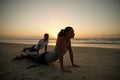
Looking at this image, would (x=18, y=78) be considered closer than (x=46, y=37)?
Yes

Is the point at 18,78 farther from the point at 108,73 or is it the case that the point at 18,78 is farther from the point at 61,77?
the point at 108,73

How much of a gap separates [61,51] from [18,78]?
1420mm

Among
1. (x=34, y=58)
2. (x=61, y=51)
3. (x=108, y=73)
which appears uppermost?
(x=61, y=51)

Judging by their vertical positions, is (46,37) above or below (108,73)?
above

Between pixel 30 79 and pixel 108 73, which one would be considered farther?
pixel 108 73

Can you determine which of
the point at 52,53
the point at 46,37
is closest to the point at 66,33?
the point at 52,53

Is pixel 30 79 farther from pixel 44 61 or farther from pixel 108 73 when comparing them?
pixel 108 73

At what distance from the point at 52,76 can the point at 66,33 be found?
4.30ft

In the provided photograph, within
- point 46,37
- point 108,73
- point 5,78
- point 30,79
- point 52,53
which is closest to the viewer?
point 30,79

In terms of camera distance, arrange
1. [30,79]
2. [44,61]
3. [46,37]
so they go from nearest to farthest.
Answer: [30,79] → [44,61] → [46,37]

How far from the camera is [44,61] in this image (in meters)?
4.49

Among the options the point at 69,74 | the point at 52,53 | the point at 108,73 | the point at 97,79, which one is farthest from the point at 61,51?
the point at 108,73

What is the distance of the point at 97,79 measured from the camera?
323cm

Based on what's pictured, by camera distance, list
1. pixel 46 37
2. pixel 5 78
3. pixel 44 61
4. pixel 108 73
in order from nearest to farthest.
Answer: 1. pixel 5 78
2. pixel 108 73
3. pixel 44 61
4. pixel 46 37
